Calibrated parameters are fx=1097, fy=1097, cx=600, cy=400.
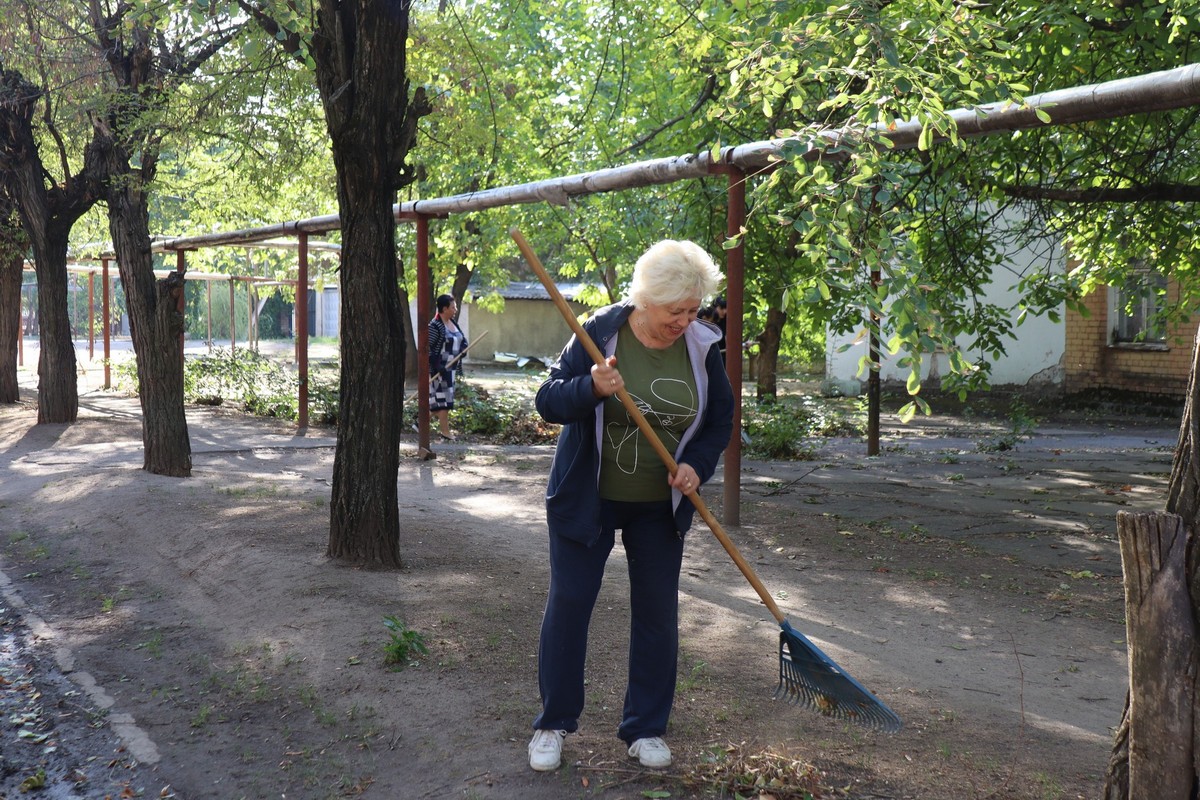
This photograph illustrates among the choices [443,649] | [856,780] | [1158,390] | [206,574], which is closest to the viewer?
[856,780]

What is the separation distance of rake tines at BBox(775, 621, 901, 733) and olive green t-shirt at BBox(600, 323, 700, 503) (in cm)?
76

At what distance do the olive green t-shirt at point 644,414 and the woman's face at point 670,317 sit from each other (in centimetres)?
9

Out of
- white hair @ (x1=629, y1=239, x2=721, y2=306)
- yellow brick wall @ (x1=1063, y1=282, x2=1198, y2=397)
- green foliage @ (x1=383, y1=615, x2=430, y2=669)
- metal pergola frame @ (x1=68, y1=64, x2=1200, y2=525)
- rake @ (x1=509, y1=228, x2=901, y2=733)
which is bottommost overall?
green foliage @ (x1=383, y1=615, x2=430, y2=669)

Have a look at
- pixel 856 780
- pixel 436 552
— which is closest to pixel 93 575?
pixel 436 552

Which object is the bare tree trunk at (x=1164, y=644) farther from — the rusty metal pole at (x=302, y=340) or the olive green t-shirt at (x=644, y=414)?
the rusty metal pole at (x=302, y=340)

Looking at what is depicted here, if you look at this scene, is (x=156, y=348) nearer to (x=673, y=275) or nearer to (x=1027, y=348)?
(x=673, y=275)

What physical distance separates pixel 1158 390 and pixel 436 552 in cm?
1548

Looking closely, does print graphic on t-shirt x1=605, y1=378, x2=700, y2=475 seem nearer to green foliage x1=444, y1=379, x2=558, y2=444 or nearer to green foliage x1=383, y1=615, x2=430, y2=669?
green foliage x1=383, y1=615, x2=430, y2=669

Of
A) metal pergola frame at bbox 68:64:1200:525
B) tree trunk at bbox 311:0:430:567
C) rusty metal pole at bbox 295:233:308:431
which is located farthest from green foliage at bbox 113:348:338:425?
tree trunk at bbox 311:0:430:567

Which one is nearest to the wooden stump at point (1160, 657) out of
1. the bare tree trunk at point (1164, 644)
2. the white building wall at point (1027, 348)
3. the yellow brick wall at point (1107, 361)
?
the bare tree trunk at point (1164, 644)

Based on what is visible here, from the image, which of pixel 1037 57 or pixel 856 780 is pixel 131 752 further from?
pixel 1037 57

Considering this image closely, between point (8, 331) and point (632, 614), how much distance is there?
16.3 metres

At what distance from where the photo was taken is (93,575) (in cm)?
655

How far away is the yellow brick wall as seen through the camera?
1788cm
